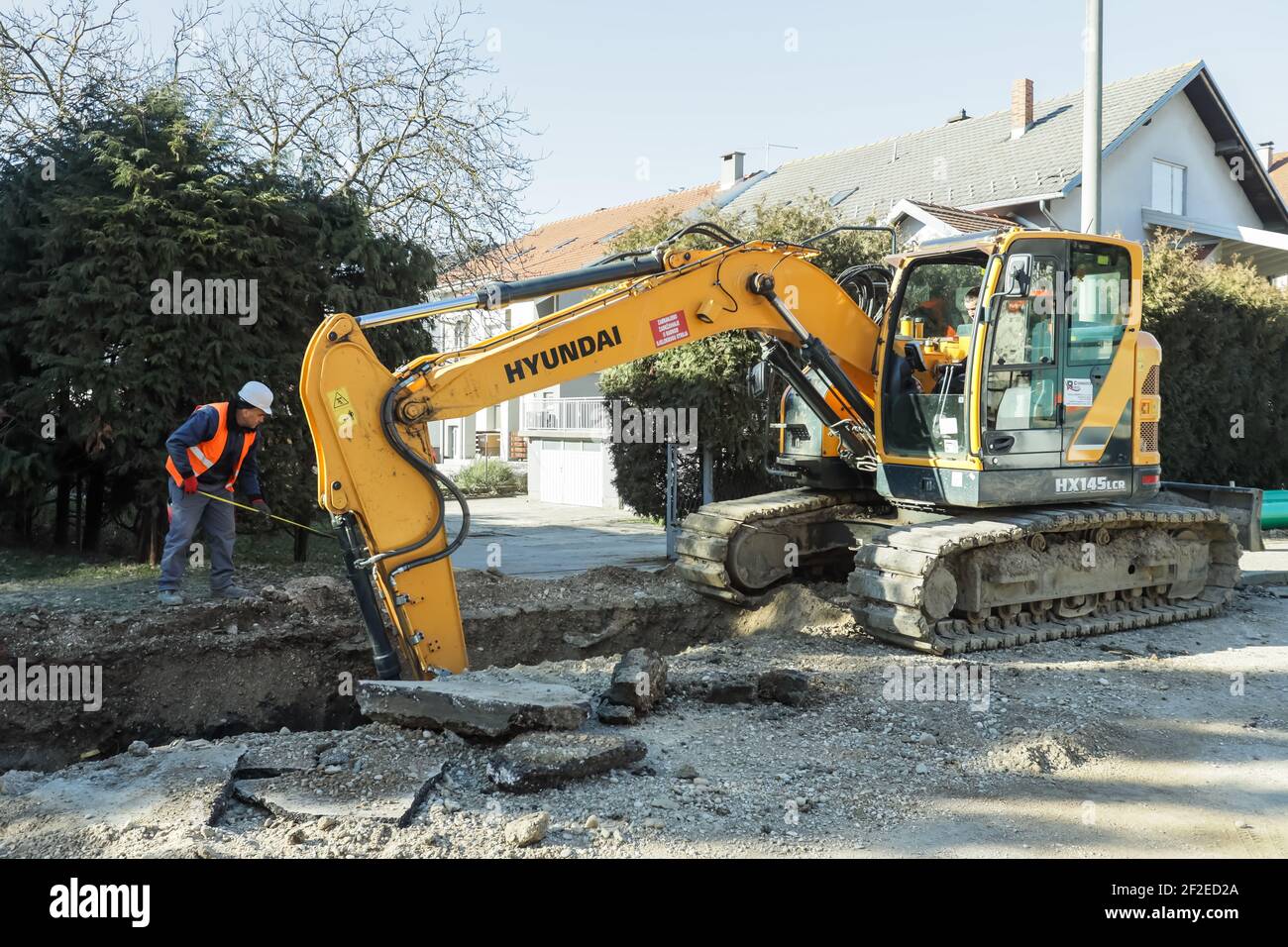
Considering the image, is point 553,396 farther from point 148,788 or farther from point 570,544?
point 148,788

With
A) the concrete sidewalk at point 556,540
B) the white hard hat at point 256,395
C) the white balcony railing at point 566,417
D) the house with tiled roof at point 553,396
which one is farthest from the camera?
the white balcony railing at point 566,417

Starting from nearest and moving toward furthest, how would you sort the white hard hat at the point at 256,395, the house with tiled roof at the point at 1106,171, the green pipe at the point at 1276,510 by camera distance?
the white hard hat at the point at 256,395 < the green pipe at the point at 1276,510 < the house with tiled roof at the point at 1106,171

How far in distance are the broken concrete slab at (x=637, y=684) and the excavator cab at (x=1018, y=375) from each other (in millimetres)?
3027

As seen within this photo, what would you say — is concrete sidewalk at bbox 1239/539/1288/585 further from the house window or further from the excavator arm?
the house window

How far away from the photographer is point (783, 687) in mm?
6293

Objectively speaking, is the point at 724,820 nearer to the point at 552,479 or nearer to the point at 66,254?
the point at 66,254

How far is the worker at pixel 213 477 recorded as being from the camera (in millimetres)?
8203

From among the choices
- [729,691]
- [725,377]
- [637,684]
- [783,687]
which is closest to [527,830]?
[637,684]

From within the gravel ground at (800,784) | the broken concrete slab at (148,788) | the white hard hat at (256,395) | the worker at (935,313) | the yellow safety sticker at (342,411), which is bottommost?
the gravel ground at (800,784)

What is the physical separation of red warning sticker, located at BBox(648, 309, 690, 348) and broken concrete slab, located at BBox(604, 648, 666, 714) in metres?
2.23

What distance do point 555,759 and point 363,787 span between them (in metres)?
0.87

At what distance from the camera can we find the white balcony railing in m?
19.8

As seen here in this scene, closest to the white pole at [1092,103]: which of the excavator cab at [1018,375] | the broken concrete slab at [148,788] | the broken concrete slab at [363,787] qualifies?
the excavator cab at [1018,375]

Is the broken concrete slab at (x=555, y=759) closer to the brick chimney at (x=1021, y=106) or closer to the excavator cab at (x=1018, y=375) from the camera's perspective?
the excavator cab at (x=1018, y=375)
